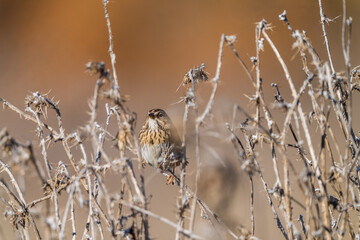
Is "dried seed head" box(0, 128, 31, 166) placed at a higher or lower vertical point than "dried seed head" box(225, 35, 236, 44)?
lower

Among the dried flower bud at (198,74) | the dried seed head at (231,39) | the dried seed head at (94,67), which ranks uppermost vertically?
the dried flower bud at (198,74)

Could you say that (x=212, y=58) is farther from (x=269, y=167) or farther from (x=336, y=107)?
(x=336, y=107)

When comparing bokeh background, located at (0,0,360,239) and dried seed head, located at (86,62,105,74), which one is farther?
bokeh background, located at (0,0,360,239)

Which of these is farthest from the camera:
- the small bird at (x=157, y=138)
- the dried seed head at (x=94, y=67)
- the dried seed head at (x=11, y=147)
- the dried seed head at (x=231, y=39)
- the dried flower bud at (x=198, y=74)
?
the small bird at (x=157, y=138)

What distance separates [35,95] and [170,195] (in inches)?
172

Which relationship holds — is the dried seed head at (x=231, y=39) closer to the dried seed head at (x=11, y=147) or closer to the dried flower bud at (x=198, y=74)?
the dried flower bud at (x=198, y=74)

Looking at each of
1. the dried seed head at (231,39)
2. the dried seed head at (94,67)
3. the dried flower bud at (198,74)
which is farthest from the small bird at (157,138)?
the dried seed head at (94,67)

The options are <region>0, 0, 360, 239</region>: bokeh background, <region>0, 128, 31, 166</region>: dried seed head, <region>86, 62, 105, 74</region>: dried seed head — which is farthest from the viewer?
<region>0, 0, 360, 239</region>: bokeh background

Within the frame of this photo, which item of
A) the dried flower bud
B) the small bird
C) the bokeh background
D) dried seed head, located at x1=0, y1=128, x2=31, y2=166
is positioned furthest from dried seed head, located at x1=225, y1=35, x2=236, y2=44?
the bokeh background

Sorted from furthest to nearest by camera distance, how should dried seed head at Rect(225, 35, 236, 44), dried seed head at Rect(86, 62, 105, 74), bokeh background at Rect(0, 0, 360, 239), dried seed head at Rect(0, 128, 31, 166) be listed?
bokeh background at Rect(0, 0, 360, 239)
dried seed head at Rect(225, 35, 236, 44)
dried seed head at Rect(86, 62, 105, 74)
dried seed head at Rect(0, 128, 31, 166)

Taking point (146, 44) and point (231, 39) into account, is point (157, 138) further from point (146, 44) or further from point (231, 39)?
point (146, 44)

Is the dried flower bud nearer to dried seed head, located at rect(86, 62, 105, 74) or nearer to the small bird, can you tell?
dried seed head, located at rect(86, 62, 105, 74)

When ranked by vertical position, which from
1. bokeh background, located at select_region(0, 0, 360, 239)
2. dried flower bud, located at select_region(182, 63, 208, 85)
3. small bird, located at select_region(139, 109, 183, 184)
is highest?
bokeh background, located at select_region(0, 0, 360, 239)

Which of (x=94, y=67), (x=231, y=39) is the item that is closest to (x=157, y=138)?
(x=231, y=39)
